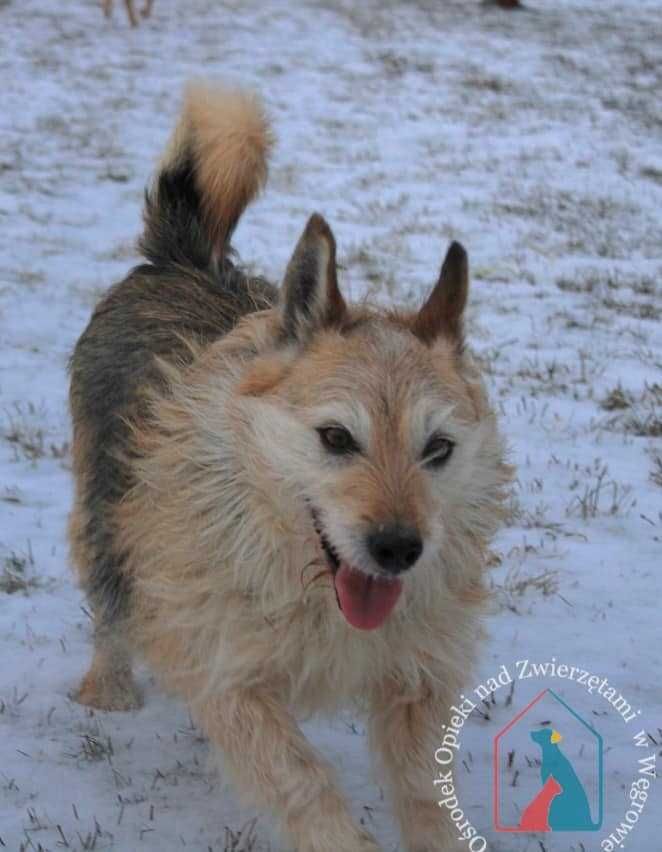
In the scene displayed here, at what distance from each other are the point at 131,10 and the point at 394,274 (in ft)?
32.6

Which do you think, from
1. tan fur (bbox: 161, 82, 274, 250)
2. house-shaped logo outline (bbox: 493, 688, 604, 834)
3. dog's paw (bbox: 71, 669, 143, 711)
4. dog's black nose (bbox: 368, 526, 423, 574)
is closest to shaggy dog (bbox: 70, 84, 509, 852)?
Answer: dog's black nose (bbox: 368, 526, 423, 574)

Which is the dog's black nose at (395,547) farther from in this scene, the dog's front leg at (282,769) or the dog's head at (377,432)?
the dog's front leg at (282,769)

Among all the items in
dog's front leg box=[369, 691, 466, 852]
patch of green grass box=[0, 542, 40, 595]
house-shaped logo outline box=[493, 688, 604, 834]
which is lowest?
patch of green grass box=[0, 542, 40, 595]

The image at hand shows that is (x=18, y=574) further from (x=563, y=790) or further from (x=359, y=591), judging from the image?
(x=563, y=790)

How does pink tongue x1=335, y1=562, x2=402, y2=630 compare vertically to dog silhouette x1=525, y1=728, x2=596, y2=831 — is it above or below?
above

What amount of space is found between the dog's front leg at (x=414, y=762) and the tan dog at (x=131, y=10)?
48.0 feet

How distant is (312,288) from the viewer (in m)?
2.90

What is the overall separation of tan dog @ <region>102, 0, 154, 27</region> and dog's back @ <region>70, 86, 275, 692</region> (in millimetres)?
12927

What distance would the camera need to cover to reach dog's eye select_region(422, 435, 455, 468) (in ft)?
8.75

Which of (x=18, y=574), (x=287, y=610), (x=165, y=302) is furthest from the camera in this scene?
(x=18, y=574)

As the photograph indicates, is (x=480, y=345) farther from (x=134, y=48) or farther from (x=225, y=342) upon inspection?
(x=134, y=48)

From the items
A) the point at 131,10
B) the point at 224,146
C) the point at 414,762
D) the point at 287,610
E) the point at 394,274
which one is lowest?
the point at 131,10

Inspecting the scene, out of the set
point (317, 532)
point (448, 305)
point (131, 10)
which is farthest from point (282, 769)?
point (131, 10)

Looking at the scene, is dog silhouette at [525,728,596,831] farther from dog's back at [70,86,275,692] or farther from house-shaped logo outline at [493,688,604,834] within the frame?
dog's back at [70,86,275,692]
